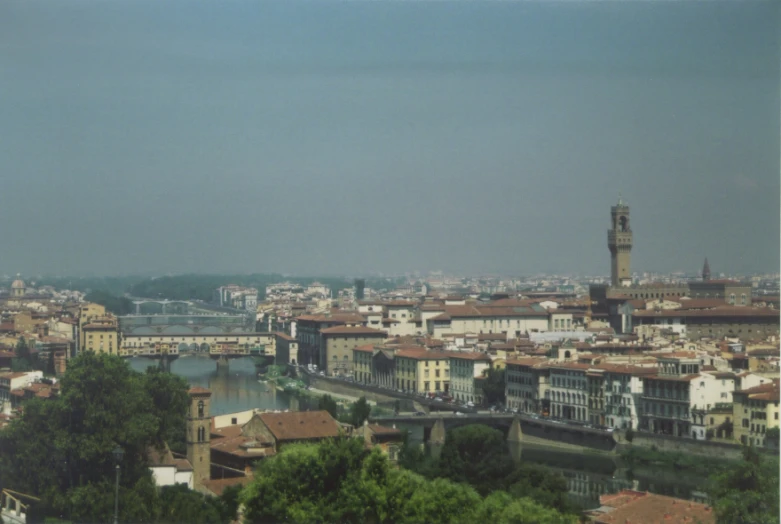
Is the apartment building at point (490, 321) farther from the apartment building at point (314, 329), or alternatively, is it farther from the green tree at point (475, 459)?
the green tree at point (475, 459)

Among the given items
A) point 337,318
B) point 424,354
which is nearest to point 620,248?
point 337,318

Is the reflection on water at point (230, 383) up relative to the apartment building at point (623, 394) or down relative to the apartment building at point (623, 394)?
down

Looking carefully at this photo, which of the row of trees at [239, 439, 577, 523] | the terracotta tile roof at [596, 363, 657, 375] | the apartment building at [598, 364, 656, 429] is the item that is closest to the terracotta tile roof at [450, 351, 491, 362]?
the terracotta tile roof at [596, 363, 657, 375]

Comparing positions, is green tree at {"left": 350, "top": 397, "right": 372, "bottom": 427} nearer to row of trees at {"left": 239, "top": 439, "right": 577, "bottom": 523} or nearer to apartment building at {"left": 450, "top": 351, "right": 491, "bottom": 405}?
apartment building at {"left": 450, "top": 351, "right": 491, "bottom": 405}

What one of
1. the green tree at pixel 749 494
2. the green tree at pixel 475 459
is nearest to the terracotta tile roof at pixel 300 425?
the green tree at pixel 475 459

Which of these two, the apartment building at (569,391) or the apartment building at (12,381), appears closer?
the apartment building at (569,391)
